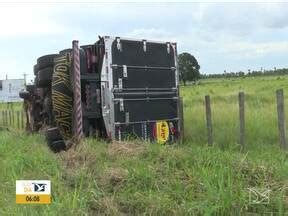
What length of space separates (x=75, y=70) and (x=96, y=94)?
78cm

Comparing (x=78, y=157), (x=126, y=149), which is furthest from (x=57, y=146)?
(x=126, y=149)

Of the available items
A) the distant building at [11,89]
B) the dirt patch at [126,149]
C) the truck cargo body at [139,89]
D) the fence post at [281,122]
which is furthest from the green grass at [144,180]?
the distant building at [11,89]

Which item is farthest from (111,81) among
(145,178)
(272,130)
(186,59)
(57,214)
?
(186,59)

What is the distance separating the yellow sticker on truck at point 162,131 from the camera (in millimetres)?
13345

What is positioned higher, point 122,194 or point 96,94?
point 96,94

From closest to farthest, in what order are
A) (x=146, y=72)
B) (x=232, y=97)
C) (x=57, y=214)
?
1. (x=57, y=214)
2. (x=146, y=72)
3. (x=232, y=97)

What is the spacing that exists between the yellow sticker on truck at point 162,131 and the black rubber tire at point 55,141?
2.53 metres

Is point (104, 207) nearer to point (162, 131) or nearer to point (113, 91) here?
point (113, 91)

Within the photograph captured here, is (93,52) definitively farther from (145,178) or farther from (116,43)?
(145,178)

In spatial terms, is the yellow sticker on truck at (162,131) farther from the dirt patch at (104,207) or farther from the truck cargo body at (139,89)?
the dirt patch at (104,207)

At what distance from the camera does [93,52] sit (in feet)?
41.2

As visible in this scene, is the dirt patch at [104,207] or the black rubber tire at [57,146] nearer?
the dirt patch at [104,207]

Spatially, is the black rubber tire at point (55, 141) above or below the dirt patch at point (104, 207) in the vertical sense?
above
